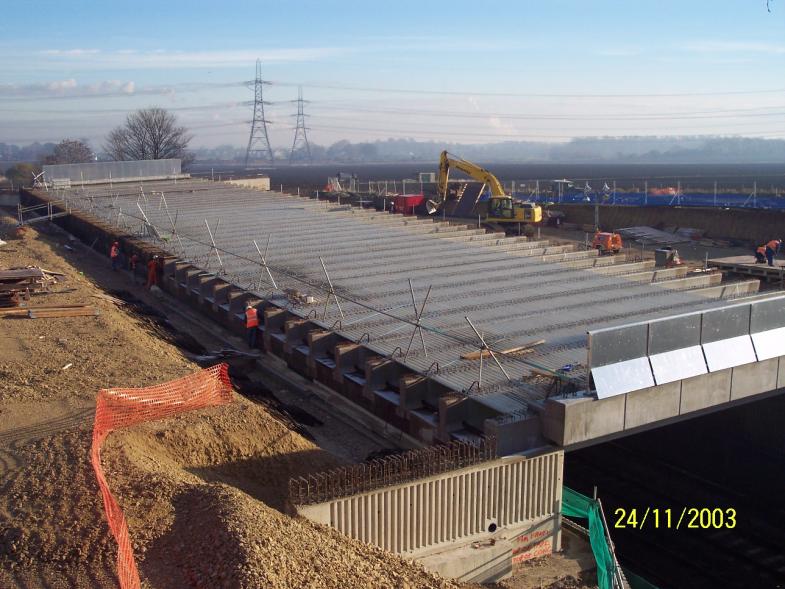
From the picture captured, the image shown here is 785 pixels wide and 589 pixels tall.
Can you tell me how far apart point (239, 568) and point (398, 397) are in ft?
20.1

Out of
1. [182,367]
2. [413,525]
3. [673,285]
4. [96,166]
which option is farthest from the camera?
[96,166]

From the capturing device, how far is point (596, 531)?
395 inches

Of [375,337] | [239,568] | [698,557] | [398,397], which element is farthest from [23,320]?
[698,557]

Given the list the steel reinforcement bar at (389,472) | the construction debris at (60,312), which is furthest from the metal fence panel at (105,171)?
the steel reinforcement bar at (389,472)

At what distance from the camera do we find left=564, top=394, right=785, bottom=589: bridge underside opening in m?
12.6

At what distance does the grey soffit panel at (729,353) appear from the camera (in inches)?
464

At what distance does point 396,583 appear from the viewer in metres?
7.71

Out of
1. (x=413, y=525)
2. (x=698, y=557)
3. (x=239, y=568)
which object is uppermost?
(x=239, y=568)

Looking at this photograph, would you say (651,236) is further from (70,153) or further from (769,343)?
(70,153)

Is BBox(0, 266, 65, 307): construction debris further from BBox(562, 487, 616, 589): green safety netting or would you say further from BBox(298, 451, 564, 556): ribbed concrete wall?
BBox(562, 487, 616, 589): green safety netting

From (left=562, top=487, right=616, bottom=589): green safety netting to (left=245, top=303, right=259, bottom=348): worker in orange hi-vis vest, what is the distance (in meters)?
7.91

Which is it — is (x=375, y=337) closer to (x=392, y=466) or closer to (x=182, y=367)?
(x=182, y=367)

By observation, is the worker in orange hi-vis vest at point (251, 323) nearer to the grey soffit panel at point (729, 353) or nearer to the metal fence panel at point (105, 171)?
the grey soffit panel at point (729, 353)
